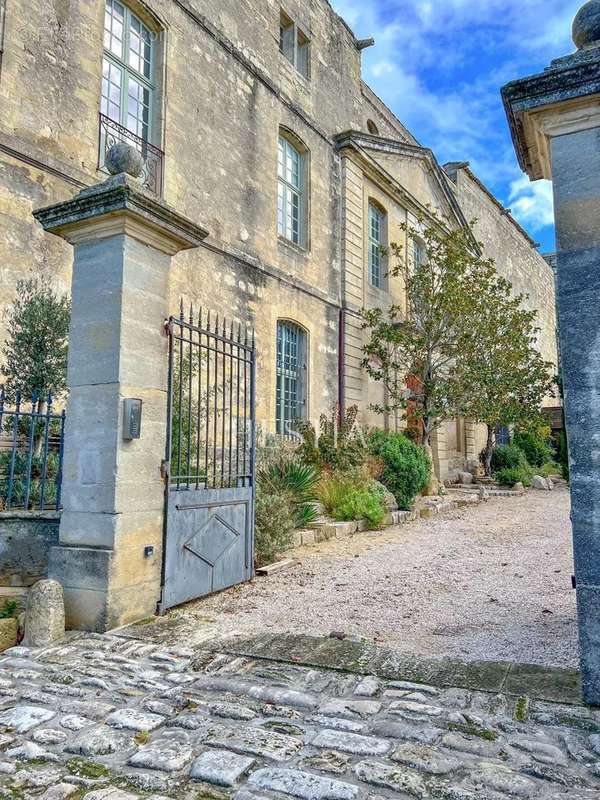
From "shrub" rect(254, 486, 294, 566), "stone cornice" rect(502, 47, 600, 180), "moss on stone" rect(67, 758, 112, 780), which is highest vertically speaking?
"stone cornice" rect(502, 47, 600, 180)

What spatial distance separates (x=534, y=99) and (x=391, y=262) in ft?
41.3

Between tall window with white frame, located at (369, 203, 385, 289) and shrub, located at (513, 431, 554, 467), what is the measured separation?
23.4 feet

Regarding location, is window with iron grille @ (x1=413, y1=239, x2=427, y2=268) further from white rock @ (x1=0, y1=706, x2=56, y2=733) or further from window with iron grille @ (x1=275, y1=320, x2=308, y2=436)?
white rock @ (x1=0, y1=706, x2=56, y2=733)

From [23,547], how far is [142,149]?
271 inches

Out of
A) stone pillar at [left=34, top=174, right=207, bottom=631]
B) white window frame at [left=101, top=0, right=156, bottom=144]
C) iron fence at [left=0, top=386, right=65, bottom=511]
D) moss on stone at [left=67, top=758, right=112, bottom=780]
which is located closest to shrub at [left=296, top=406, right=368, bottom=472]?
iron fence at [left=0, top=386, right=65, bottom=511]

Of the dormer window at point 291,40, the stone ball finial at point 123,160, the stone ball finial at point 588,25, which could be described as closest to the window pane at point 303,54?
the dormer window at point 291,40

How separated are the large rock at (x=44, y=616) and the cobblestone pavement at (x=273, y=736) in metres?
0.38

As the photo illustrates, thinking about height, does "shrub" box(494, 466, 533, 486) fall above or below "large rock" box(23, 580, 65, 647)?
above

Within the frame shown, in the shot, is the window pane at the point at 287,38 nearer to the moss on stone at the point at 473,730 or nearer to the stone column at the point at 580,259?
the stone column at the point at 580,259

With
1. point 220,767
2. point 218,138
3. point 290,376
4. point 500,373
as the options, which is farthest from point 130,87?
point 220,767

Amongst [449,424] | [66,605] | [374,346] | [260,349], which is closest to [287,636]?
[66,605]

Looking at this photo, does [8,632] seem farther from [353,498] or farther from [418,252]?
A: [418,252]

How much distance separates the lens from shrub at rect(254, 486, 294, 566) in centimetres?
593

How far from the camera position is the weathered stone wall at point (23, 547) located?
4320mm
